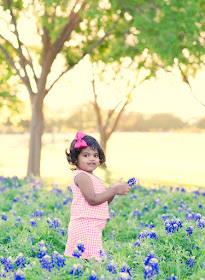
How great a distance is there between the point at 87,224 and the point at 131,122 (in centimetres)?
7559

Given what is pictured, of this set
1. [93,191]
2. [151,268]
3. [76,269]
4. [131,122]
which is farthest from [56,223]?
[131,122]

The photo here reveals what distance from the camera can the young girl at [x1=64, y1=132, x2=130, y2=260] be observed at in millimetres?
3959

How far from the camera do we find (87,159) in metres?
4.09

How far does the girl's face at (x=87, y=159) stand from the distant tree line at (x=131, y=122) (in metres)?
67.9

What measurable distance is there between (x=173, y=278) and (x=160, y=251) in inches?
30.7

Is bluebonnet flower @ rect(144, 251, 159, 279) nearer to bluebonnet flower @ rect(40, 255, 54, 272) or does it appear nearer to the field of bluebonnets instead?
the field of bluebonnets

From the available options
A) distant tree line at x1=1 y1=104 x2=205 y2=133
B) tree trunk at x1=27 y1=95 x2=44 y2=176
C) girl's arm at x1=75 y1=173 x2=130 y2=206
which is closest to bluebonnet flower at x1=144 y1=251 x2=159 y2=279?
girl's arm at x1=75 y1=173 x2=130 y2=206

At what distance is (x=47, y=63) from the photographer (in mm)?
12688

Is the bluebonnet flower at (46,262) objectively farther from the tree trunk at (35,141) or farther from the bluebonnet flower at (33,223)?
the tree trunk at (35,141)

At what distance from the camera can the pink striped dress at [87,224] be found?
4031mm

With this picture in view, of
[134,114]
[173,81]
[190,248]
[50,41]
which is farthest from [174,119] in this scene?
[190,248]

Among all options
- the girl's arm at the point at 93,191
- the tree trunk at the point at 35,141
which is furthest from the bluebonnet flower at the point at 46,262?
the tree trunk at the point at 35,141

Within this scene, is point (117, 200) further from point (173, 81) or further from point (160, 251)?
point (173, 81)

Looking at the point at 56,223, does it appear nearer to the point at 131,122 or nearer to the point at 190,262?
the point at 190,262
